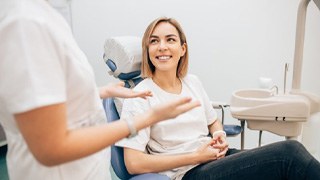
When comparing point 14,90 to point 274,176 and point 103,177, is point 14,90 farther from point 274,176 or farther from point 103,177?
point 274,176

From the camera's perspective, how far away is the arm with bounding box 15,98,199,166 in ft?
1.67

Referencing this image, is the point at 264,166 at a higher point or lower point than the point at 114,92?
lower

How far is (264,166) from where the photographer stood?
1169mm

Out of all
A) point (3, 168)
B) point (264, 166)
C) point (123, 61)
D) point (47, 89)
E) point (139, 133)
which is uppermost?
point (47, 89)

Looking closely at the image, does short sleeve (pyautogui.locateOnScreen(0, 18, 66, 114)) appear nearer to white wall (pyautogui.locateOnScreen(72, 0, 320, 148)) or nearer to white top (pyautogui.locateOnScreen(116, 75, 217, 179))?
white top (pyautogui.locateOnScreen(116, 75, 217, 179))

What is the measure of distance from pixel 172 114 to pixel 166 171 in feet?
2.19

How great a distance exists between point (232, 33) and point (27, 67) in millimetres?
1742

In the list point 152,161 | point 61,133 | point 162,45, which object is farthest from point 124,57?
point 61,133

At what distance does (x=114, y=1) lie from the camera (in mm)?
2248

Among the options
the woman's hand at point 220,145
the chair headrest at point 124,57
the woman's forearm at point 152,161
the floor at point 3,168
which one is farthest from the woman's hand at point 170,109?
the floor at point 3,168

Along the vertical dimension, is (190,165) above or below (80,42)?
below

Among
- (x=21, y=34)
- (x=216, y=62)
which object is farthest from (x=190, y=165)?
(x=216, y=62)

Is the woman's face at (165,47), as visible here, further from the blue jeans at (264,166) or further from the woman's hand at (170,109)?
the woman's hand at (170,109)

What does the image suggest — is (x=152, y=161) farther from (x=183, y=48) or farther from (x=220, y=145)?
(x=183, y=48)
